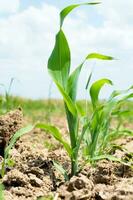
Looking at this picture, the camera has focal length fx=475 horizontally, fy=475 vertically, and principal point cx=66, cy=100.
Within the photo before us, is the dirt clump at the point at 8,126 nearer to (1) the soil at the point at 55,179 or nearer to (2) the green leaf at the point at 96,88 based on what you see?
(1) the soil at the point at 55,179

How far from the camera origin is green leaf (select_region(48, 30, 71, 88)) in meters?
2.51

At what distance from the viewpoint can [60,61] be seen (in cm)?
255

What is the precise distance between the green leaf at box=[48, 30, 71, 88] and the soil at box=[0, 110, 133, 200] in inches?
18.0

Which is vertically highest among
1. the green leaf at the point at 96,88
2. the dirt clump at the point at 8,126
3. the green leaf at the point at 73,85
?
the green leaf at the point at 73,85

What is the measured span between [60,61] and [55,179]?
63 cm

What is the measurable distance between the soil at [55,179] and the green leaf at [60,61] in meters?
0.46

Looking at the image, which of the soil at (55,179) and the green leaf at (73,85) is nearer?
the soil at (55,179)

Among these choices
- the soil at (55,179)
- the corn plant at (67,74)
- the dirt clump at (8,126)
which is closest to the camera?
the soil at (55,179)

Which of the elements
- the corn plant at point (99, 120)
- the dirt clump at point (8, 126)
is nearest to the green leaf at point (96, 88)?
the corn plant at point (99, 120)

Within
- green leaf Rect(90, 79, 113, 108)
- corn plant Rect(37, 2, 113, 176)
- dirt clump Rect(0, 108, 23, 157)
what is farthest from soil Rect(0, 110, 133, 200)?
green leaf Rect(90, 79, 113, 108)

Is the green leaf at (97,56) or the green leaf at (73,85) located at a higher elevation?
the green leaf at (97,56)

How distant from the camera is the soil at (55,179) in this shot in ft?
6.82

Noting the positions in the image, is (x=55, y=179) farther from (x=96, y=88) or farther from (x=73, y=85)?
(x=96, y=88)

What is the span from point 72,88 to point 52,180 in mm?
495
